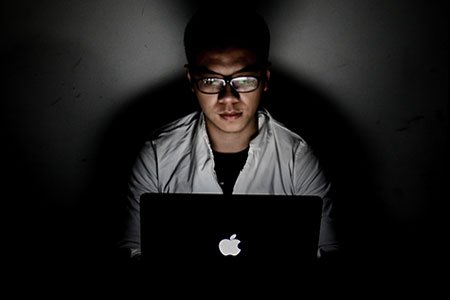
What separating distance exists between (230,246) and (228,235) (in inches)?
1.1

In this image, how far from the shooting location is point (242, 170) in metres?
1.50

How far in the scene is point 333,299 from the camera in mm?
1110

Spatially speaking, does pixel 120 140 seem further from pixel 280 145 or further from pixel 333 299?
pixel 333 299

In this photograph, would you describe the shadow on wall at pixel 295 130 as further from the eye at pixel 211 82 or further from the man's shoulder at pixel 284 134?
the eye at pixel 211 82

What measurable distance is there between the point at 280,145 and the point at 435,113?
27.8 inches

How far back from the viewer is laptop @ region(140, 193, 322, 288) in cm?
91

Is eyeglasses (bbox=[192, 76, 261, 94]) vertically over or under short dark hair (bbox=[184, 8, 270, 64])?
under

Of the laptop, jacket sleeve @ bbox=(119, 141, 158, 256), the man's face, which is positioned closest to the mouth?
the man's face

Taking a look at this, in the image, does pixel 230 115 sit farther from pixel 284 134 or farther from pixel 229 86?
pixel 284 134

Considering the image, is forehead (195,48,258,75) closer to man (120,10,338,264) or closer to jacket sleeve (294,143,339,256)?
man (120,10,338,264)

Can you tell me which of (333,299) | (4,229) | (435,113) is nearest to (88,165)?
(4,229)

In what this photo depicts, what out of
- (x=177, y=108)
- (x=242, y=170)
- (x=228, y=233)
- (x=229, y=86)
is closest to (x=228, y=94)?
(x=229, y=86)

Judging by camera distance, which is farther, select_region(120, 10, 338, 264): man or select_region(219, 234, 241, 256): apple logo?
select_region(120, 10, 338, 264): man

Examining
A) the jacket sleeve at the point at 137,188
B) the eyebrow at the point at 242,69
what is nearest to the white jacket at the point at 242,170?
the jacket sleeve at the point at 137,188
